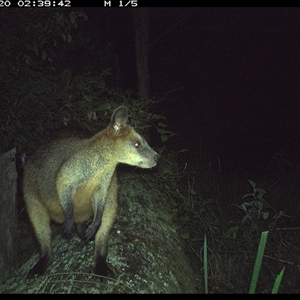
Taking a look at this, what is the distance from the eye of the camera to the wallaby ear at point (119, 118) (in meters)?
3.83

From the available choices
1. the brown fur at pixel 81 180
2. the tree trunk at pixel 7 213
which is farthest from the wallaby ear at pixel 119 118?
the tree trunk at pixel 7 213

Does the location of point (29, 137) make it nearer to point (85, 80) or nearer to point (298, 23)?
point (85, 80)

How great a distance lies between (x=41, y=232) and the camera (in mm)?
3885

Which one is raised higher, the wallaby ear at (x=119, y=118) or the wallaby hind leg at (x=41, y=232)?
the wallaby ear at (x=119, y=118)

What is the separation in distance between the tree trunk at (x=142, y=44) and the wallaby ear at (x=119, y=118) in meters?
4.35

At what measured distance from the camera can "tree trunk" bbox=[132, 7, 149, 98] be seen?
8.22 m

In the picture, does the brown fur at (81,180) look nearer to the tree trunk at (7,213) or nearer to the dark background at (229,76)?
the tree trunk at (7,213)

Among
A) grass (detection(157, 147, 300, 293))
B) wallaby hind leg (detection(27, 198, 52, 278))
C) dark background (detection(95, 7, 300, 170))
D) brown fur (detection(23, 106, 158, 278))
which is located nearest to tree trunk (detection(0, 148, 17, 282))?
brown fur (detection(23, 106, 158, 278))

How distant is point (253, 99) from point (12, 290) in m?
12.1

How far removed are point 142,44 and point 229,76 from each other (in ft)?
24.9

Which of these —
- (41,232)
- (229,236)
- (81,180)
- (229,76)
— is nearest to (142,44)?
(229,236)

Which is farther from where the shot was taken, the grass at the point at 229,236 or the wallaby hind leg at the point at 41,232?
the grass at the point at 229,236

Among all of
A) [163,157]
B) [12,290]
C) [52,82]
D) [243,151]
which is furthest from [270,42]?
[12,290]

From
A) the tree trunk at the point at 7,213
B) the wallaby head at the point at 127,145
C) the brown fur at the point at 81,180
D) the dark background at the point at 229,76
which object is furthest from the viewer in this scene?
the dark background at the point at 229,76
